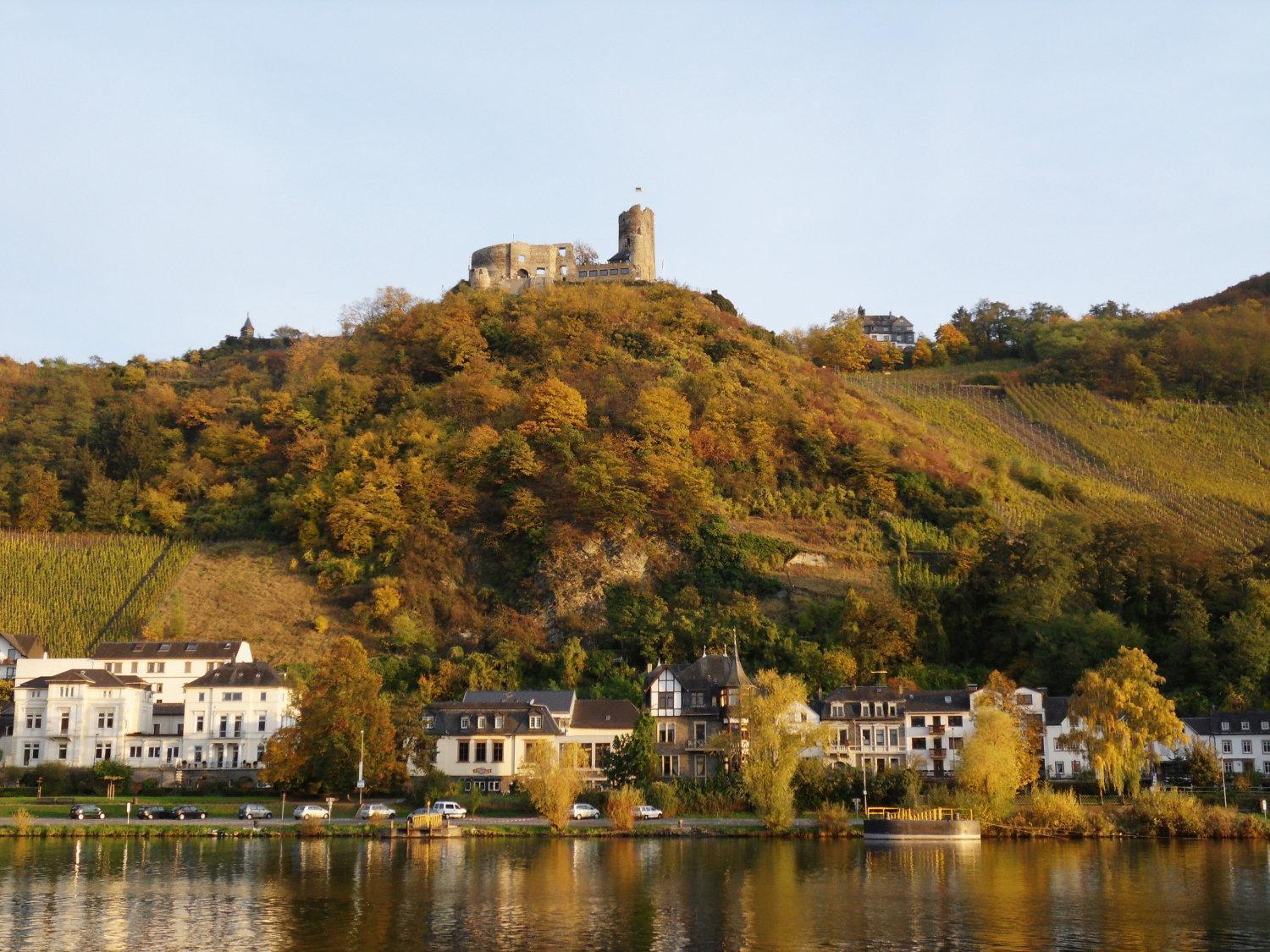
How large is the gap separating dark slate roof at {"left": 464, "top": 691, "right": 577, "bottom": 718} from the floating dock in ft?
65.4

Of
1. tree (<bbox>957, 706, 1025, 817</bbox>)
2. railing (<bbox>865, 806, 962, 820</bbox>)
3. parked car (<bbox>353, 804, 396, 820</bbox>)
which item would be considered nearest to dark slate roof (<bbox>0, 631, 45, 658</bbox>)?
parked car (<bbox>353, 804, 396, 820</bbox>)

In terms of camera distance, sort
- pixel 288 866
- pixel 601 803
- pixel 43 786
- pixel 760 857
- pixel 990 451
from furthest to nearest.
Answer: pixel 990 451 → pixel 43 786 → pixel 601 803 → pixel 760 857 → pixel 288 866

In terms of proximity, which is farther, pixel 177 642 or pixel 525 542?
pixel 525 542

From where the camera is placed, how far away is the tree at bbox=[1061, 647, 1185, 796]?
58.3m

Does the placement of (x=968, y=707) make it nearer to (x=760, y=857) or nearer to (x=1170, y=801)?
(x=1170, y=801)

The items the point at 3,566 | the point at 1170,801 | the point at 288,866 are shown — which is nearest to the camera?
the point at 288,866

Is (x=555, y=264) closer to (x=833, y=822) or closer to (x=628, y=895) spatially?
(x=833, y=822)

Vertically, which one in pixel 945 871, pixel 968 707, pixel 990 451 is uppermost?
Result: pixel 990 451

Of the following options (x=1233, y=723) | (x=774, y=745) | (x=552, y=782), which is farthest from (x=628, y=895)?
(x=1233, y=723)

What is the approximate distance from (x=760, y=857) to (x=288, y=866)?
1713 centimetres

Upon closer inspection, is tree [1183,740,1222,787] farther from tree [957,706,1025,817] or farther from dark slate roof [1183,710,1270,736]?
tree [957,706,1025,817]

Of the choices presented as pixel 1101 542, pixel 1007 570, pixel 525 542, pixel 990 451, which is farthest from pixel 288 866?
pixel 990 451

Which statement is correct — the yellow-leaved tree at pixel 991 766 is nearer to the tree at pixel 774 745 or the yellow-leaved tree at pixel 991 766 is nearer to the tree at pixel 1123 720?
the tree at pixel 1123 720

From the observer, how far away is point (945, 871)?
44.3 m
